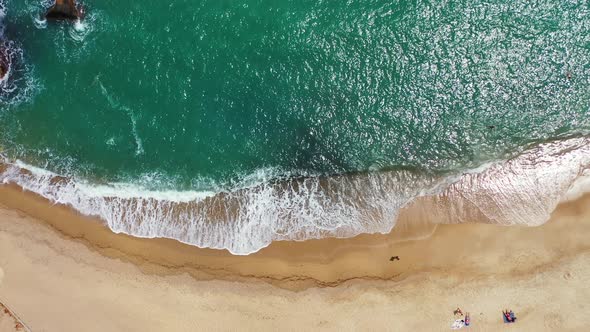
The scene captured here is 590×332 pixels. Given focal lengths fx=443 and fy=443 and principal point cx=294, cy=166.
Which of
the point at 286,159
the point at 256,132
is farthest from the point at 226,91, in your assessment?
the point at 286,159

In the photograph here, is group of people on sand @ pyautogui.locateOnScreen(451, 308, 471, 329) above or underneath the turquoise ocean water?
underneath

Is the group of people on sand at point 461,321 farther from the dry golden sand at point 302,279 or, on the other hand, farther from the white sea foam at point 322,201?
the white sea foam at point 322,201

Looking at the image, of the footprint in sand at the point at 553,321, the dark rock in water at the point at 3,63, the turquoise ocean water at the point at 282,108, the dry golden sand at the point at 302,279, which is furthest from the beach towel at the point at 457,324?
the dark rock in water at the point at 3,63

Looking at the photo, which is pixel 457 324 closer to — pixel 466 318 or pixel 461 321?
pixel 461 321

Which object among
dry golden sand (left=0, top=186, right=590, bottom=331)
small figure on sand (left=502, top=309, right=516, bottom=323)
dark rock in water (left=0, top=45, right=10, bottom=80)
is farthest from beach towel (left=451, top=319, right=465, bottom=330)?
dark rock in water (left=0, top=45, right=10, bottom=80)

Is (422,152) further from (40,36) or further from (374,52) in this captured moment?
(40,36)

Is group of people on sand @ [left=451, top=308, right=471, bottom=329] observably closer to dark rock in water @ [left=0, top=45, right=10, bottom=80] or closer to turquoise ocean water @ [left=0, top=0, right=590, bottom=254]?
turquoise ocean water @ [left=0, top=0, right=590, bottom=254]

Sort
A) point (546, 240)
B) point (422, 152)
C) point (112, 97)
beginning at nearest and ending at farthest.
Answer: point (546, 240)
point (422, 152)
point (112, 97)
